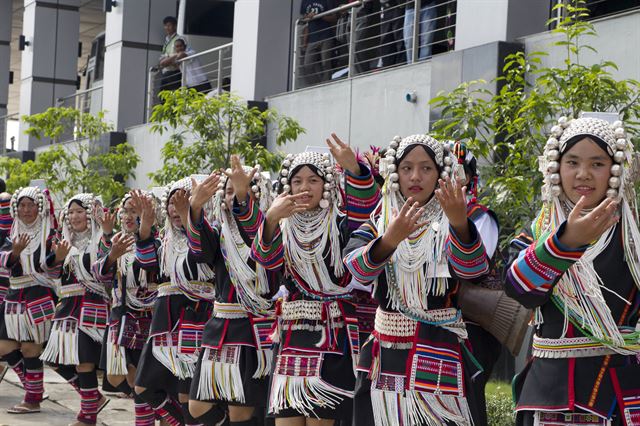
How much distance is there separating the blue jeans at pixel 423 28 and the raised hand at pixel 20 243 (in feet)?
13.2

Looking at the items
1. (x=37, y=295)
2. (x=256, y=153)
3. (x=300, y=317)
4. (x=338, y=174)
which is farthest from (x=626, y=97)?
(x=37, y=295)

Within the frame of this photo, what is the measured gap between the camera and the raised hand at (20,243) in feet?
30.7

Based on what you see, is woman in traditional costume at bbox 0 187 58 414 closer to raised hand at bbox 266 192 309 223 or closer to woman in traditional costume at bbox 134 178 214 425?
woman in traditional costume at bbox 134 178 214 425

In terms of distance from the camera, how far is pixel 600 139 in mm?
4023

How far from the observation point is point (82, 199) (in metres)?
9.14

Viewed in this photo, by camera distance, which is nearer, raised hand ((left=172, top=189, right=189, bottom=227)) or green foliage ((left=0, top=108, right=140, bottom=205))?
raised hand ((left=172, top=189, right=189, bottom=227))

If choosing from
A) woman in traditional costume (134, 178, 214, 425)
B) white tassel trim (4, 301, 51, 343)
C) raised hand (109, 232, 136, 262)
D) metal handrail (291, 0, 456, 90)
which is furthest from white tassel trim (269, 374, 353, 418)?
metal handrail (291, 0, 456, 90)

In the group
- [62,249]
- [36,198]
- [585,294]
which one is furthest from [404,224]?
[36,198]

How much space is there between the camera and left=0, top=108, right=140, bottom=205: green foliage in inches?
543

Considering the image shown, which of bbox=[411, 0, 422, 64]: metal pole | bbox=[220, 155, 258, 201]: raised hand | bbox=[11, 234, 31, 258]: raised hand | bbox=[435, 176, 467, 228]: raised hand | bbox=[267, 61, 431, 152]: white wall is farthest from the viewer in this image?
bbox=[411, 0, 422, 64]: metal pole

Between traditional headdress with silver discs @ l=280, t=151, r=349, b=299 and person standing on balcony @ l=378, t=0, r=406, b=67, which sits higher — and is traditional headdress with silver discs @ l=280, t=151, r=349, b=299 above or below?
below

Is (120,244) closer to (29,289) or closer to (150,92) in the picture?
(29,289)

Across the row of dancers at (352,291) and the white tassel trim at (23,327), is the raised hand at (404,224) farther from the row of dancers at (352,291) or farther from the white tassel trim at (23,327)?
the white tassel trim at (23,327)

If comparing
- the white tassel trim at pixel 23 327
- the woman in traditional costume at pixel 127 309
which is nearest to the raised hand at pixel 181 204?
the woman in traditional costume at pixel 127 309
